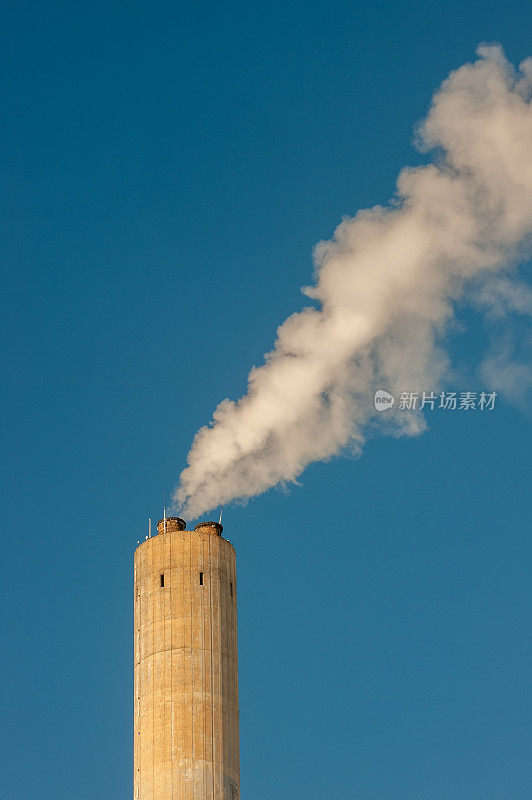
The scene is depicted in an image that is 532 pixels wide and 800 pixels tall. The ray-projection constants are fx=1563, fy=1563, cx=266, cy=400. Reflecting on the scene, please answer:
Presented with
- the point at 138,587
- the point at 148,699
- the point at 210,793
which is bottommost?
the point at 210,793

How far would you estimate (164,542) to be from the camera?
66188mm

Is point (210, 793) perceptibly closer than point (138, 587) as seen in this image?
Yes

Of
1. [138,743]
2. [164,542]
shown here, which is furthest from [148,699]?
[164,542]

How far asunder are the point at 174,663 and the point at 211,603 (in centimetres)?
306

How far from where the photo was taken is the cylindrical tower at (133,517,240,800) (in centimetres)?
6134

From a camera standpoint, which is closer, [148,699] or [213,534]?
[148,699]

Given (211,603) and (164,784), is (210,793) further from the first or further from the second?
(211,603)

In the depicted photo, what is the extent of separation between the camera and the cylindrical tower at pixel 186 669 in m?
61.3

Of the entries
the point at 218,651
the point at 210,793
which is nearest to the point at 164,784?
the point at 210,793

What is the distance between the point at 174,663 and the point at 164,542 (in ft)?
18.4

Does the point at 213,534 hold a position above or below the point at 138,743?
above

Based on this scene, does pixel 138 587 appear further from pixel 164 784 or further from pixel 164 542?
pixel 164 784

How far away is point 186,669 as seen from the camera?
6291cm

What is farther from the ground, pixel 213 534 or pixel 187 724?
pixel 213 534
